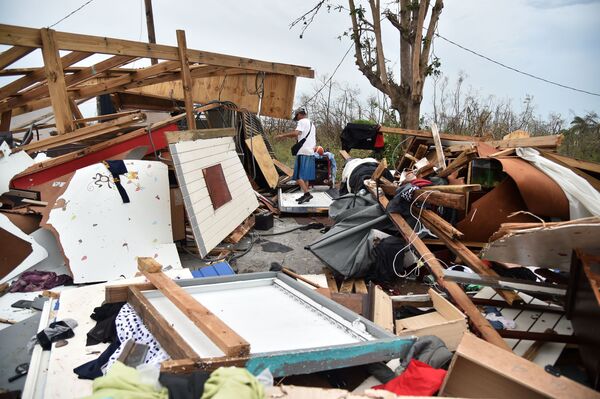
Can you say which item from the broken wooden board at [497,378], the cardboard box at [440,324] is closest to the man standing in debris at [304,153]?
the cardboard box at [440,324]

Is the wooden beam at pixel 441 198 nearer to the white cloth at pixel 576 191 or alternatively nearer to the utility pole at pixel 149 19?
the white cloth at pixel 576 191

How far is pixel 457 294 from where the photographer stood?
308 centimetres

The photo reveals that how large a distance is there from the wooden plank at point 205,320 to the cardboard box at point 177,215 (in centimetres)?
267

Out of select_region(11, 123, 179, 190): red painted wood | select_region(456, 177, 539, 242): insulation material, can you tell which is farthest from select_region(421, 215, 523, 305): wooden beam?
select_region(11, 123, 179, 190): red painted wood

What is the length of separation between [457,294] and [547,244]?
0.95 m

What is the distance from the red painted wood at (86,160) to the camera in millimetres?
5422

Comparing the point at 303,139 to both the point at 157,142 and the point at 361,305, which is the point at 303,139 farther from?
the point at 361,305

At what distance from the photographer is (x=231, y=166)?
22.0ft

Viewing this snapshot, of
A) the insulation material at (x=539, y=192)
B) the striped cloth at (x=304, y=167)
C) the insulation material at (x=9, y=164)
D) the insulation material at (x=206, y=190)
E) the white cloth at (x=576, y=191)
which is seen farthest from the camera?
the striped cloth at (x=304, y=167)

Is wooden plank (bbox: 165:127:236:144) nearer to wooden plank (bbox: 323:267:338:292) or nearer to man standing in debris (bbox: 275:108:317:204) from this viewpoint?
man standing in debris (bbox: 275:108:317:204)

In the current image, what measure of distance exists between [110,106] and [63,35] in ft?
24.1

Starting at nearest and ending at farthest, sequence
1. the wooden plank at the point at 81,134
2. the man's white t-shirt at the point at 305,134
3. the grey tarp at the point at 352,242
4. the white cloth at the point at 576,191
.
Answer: the white cloth at the point at 576,191
the grey tarp at the point at 352,242
the wooden plank at the point at 81,134
the man's white t-shirt at the point at 305,134

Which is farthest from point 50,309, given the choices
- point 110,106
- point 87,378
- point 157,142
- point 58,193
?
point 110,106

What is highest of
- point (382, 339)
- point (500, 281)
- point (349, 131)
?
point (349, 131)
